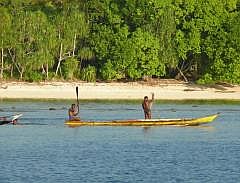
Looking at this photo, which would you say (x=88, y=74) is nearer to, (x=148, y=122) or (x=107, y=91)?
(x=107, y=91)

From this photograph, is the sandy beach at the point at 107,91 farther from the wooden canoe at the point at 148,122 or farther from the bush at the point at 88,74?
the wooden canoe at the point at 148,122

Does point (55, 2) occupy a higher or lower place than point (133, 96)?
higher

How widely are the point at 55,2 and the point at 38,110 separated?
28.9 meters

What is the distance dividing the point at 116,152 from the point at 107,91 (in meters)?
31.0

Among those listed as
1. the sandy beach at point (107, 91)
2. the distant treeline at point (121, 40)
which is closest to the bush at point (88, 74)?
the distant treeline at point (121, 40)

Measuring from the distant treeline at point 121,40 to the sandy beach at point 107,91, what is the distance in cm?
273

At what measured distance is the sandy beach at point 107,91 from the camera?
65562 mm

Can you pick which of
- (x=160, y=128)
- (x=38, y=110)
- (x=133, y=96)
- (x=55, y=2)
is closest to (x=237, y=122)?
(x=160, y=128)

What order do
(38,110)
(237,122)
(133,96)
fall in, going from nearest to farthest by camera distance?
1. (237,122)
2. (38,110)
3. (133,96)

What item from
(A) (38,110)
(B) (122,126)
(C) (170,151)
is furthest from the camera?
(A) (38,110)

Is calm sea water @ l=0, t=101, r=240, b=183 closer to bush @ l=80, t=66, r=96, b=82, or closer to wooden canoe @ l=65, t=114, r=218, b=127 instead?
wooden canoe @ l=65, t=114, r=218, b=127

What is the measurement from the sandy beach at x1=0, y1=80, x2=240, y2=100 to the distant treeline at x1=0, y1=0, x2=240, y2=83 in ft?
8.97

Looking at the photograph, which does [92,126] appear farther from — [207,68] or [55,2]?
[55,2]

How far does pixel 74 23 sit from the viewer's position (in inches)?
2849
